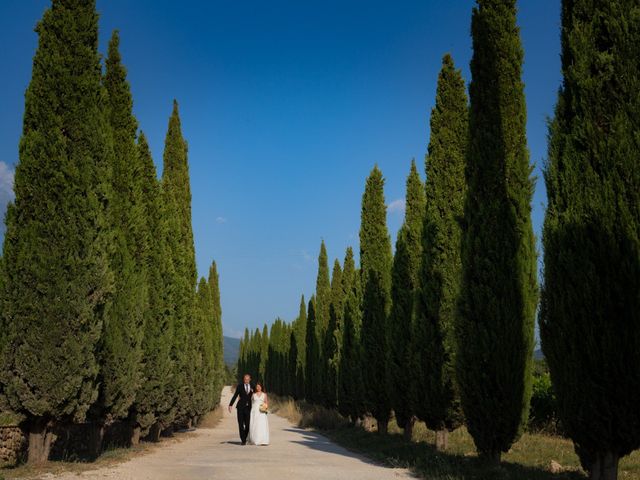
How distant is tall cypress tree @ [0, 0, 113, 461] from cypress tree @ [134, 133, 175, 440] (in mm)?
3974

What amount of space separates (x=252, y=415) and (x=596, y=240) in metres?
11.9

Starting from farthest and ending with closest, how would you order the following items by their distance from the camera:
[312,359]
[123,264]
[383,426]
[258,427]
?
[312,359], [383,426], [258,427], [123,264]

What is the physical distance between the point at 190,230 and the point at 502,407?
1435cm

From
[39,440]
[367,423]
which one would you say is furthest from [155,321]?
[367,423]

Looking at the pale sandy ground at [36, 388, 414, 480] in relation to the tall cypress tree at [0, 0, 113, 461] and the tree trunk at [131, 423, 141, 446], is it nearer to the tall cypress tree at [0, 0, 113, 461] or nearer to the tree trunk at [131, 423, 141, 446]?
the tree trunk at [131, 423, 141, 446]

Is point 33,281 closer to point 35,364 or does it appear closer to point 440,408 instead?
point 35,364

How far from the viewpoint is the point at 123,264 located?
37.6ft

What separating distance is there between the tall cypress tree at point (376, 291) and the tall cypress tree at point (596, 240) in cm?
907

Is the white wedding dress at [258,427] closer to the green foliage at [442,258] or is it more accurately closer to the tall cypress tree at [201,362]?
the tall cypress tree at [201,362]

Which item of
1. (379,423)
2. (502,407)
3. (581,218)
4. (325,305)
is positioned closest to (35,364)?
(502,407)

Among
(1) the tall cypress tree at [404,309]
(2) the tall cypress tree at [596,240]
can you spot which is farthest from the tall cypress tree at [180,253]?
(2) the tall cypress tree at [596,240]

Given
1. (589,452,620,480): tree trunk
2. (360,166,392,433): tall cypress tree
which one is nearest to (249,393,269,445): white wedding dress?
(360,166,392,433): tall cypress tree

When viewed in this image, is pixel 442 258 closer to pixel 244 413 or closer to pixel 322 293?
pixel 244 413

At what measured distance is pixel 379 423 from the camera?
17.0m
